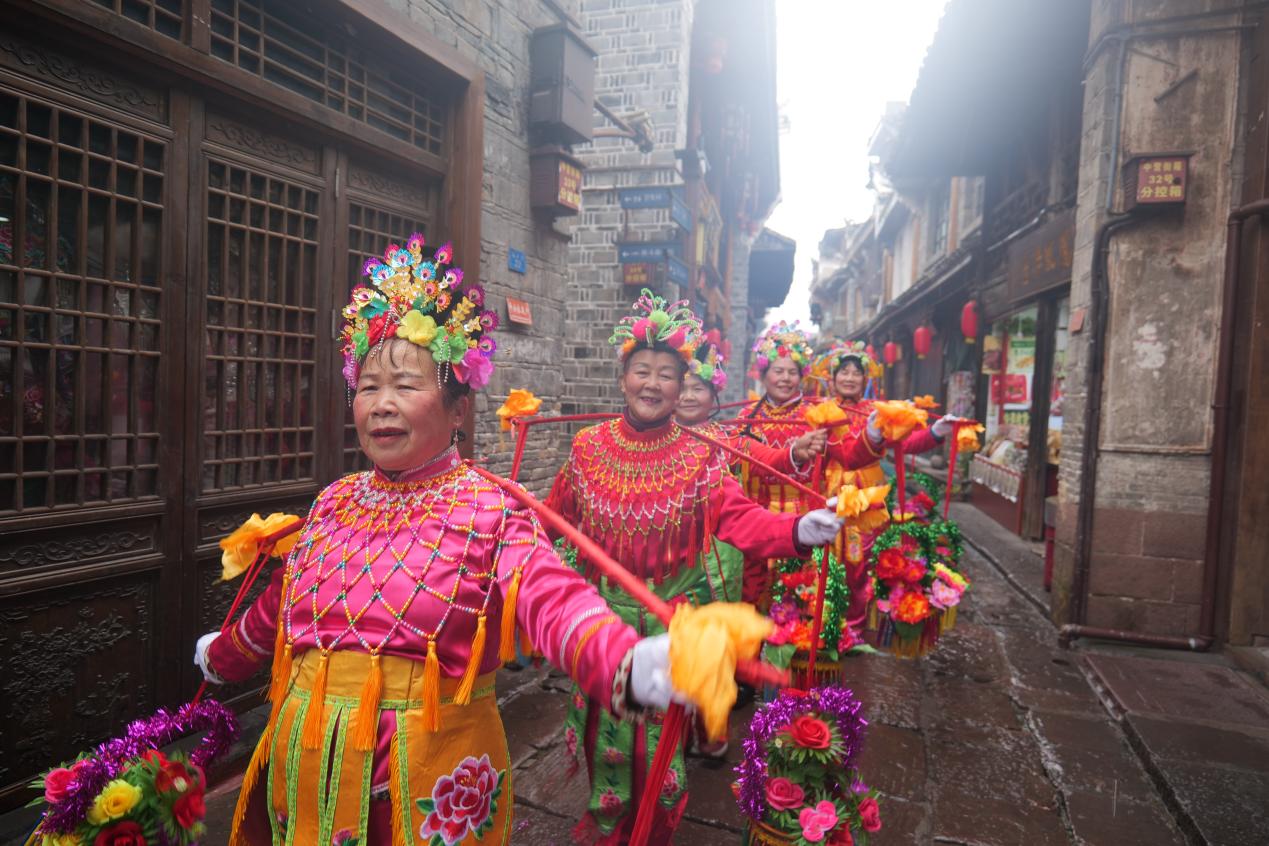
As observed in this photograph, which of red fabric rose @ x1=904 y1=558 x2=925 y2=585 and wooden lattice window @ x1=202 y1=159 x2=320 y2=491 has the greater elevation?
wooden lattice window @ x1=202 y1=159 x2=320 y2=491

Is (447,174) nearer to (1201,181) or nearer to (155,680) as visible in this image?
(155,680)

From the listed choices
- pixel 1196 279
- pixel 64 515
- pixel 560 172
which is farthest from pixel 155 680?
pixel 1196 279

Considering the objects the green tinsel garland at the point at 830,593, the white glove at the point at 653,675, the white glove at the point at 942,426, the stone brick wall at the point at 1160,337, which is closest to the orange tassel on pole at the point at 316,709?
the white glove at the point at 653,675

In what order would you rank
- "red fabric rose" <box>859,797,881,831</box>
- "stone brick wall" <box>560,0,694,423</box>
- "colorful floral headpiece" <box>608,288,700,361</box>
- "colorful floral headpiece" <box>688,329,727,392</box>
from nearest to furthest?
1. "red fabric rose" <box>859,797,881,831</box>
2. "colorful floral headpiece" <box>608,288,700,361</box>
3. "colorful floral headpiece" <box>688,329,727,392</box>
4. "stone brick wall" <box>560,0,694,423</box>

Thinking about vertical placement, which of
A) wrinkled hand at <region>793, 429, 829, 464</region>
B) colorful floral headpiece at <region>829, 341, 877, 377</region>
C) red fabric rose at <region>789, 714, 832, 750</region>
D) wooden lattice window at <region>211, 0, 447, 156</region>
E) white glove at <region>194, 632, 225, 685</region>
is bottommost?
red fabric rose at <region>789, 714, 832, 750</region>

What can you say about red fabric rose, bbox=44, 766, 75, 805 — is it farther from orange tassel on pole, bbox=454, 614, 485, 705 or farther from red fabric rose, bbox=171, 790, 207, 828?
orange tassel on pole, bbox=454, 614, 485, 705

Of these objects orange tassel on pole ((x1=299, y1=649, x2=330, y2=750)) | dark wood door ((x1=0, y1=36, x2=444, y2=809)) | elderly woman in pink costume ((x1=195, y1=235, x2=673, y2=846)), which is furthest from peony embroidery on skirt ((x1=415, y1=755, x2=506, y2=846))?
dark wood door ((x1=0, y1=36, x2=444, y2=809))

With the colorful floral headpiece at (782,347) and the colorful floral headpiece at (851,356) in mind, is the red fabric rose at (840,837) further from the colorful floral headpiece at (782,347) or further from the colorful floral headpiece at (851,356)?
the colorful floral headpiece at (851,356)

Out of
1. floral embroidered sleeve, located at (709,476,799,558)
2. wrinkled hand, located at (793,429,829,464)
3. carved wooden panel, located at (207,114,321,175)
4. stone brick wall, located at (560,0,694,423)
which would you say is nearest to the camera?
floral embroidered sleeve, located at (709,476,799,558)

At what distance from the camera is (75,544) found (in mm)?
3051

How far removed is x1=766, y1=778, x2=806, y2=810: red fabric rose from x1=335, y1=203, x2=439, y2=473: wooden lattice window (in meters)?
3.12

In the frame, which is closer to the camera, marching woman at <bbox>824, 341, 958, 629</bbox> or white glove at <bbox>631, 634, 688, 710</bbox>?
white glove at <bbox>631, 634, 688, 710</bbox>

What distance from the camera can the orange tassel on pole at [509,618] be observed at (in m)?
1.68

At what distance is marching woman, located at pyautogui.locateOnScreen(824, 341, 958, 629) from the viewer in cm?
331
